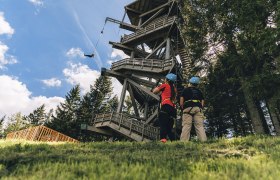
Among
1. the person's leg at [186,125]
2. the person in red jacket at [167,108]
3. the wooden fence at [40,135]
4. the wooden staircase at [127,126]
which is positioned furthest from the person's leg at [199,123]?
the wooden fence at [40,135]

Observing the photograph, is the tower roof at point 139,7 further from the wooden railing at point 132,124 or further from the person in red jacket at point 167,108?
the person in red jacket at point 167,108

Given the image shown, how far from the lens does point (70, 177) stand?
3268 mm

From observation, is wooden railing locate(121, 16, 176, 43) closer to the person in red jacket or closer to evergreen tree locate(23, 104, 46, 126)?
the person in red jacket

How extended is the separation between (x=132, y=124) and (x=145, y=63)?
16.9 ft

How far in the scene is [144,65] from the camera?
69.6 ft

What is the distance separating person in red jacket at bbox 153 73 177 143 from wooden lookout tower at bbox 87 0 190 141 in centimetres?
922

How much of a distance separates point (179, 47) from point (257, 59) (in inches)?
402

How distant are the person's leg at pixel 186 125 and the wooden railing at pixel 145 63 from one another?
1082 cm

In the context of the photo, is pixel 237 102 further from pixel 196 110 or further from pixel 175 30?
pixel 196 110

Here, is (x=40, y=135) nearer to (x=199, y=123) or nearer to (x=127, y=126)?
(x=127, y=126)

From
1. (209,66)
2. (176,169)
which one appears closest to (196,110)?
(176,169)

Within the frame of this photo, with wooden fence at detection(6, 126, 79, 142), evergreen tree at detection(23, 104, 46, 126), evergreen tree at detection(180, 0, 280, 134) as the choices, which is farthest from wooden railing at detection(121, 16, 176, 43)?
evergreen tree at detection(23, 104, 46, 126)

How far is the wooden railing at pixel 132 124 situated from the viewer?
18672mm

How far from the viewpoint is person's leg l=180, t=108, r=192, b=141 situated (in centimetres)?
889
